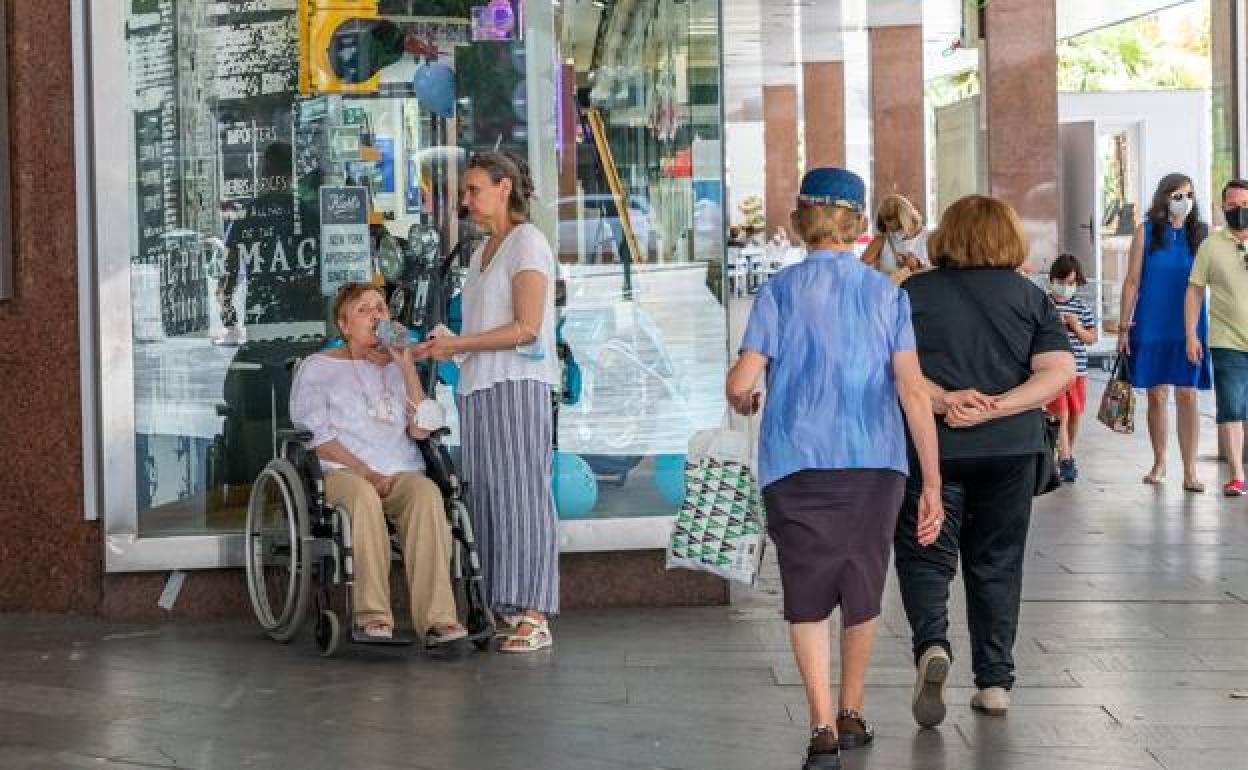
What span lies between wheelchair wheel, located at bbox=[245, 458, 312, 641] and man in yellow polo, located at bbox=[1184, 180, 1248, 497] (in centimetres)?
571

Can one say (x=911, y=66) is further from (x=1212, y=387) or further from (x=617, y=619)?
(x=617, y=619)

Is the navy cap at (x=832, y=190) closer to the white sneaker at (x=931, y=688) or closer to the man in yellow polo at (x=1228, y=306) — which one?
the white sneaker at (x=931, y=688)

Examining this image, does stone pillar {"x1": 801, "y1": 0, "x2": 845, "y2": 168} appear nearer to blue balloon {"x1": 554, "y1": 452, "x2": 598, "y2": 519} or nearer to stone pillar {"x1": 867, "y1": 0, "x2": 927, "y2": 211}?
stone pillar {"x1": 867, "y1": 0, "x2": 927, "y2": 211}

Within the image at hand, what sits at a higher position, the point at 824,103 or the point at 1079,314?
the point at 824,103

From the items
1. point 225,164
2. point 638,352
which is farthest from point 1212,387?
point 225,164

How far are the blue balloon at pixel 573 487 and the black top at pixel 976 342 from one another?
2.54 m

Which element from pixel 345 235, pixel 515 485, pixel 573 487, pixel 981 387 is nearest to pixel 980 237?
pixel 981 387

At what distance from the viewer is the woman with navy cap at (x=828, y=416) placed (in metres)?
5.89

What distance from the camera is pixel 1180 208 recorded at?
41.1ft

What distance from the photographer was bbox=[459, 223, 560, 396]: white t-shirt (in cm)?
775

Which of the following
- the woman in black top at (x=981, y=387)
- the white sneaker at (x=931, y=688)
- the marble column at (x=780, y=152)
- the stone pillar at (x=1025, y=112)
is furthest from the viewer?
the marble column at (x=780, y=152)

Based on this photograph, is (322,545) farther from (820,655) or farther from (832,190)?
(832,190)

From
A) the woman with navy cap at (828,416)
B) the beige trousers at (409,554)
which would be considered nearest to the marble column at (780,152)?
the beige trousers at (409,554)

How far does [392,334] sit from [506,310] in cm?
45
